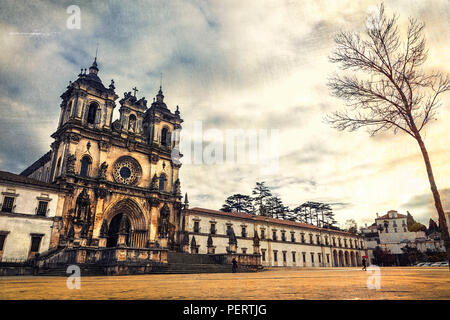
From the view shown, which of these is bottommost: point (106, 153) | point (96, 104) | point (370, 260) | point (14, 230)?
point (370, 260)

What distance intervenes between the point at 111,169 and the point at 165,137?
30.1 ft

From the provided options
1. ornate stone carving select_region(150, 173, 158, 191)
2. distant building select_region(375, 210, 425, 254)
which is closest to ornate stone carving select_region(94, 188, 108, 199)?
ornate stone carving select_region(150, 173, 158, 191)

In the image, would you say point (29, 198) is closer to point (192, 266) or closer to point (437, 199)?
point (192, 266)

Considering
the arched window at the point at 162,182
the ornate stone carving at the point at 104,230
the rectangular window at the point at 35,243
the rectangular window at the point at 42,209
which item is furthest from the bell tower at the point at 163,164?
the rectangular window at the point at 35,243

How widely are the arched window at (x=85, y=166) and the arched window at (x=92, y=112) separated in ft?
15.5

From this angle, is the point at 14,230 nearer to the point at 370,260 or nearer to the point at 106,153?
the point at 106,153

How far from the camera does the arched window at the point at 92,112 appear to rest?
95.3 ft

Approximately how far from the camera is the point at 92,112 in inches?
1155

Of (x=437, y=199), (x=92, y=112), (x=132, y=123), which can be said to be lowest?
(x=437, y=199)

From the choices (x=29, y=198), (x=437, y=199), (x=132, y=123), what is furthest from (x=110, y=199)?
(x=437, y=199)

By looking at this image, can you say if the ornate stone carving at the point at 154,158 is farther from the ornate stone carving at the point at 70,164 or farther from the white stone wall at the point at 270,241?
the ornate stone carving at the point at 70,164

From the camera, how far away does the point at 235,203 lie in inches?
2424
